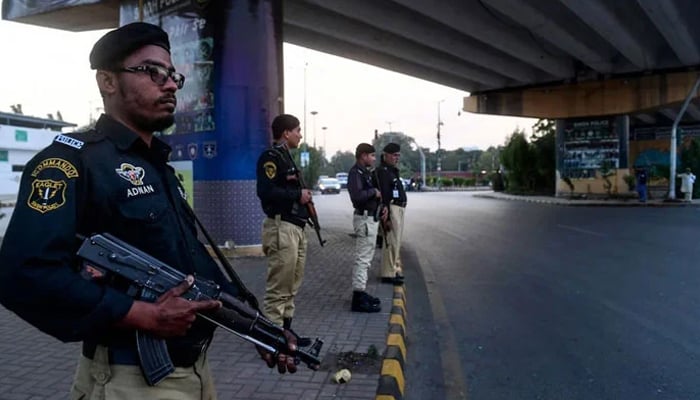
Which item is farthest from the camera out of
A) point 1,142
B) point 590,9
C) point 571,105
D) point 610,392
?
point 1,142

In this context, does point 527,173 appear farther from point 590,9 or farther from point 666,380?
point 666,380

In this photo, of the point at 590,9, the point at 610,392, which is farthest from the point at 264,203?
the point at 590,9

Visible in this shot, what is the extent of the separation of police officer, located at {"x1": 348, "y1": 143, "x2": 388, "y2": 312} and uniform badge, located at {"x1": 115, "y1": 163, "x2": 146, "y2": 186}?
4191 millimetres

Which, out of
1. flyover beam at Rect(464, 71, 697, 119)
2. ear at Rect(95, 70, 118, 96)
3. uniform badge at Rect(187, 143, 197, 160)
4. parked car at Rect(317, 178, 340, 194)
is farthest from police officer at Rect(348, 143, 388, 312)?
parked car at Rect(317, 178, 340, 194)

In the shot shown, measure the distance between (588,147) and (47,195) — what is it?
2798 centimetres

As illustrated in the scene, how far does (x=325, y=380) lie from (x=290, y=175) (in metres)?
1.61

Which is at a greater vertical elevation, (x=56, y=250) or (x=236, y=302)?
(x=56, y=250)

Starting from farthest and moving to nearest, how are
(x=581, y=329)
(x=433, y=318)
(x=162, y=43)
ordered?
(x=433, y=318), (x=581, y=329), (x=162, y=43)

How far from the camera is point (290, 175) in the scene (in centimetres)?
434

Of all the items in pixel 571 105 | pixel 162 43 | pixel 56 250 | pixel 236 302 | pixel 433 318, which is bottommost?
pixel 433 318

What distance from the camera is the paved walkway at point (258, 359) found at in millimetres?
3598

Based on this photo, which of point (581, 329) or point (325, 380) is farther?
point (581, 329)

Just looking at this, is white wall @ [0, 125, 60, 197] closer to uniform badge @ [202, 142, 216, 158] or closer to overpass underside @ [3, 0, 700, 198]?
overpass underside @ [3, 0, 700, 198]

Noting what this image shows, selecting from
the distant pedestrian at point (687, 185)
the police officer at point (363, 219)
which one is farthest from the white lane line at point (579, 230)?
the distant pedestrian at point (687, 185)
